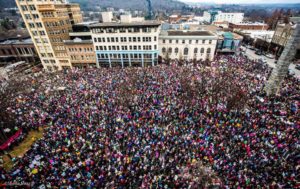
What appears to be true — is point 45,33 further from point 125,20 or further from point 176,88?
point 176,88

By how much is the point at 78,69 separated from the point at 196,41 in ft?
125

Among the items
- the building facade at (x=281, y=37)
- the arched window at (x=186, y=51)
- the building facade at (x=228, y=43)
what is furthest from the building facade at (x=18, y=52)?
the building facade at (x=281, y=37)

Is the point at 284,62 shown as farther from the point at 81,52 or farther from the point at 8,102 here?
the point at 8,102

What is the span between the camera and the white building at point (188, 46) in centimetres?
4734

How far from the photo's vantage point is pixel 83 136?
22188 mm

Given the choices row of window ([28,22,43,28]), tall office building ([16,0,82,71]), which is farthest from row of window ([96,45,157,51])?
row of window ([28,22,43,28])

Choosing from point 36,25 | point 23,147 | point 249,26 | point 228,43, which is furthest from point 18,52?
point 249,26

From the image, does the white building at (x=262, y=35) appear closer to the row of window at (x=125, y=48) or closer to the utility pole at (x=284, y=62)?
the utility pole at (x=284, y=62)

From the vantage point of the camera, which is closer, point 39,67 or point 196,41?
point 196,41

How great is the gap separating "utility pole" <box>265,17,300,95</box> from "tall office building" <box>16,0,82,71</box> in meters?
53.0

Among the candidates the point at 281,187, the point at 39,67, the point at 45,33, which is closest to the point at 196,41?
the point at 281,187

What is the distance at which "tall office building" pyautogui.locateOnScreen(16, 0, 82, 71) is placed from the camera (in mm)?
40375

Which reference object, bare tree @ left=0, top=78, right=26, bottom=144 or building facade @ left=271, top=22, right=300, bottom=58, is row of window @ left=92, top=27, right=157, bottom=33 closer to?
bare tree @ left=0, top=78, right=26, bottom=144

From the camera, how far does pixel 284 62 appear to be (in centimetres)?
2759
